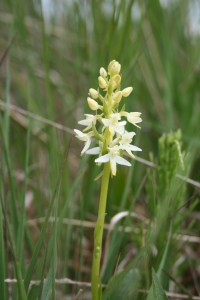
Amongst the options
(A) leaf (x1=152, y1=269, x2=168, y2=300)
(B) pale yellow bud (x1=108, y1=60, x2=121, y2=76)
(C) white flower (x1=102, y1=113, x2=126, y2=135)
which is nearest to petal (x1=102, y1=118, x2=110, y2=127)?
(C) white flower (x1=102, y1=113, x2=126, y2=135)

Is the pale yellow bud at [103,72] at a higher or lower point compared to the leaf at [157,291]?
higher

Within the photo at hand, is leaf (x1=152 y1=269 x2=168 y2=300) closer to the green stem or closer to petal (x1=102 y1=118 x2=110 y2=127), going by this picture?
the green stem

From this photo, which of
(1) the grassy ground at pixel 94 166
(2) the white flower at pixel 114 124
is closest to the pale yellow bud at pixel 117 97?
(2) the white flower at pixel 114 124

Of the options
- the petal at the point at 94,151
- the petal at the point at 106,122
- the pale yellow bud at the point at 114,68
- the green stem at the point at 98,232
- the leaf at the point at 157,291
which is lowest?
the leaf at the point at 157,291

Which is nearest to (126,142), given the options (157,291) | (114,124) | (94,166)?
(114,124)

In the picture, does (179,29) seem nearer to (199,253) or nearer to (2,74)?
(2,74)

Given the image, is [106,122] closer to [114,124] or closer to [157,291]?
[114,124]

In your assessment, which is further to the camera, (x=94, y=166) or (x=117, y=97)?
(x=94, y=166)

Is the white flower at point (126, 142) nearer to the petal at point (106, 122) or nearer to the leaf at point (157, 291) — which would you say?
the petal at point (106, 122)

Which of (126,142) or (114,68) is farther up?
(114,68)

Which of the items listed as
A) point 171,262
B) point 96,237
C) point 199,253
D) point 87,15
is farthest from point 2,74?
point 96,237
